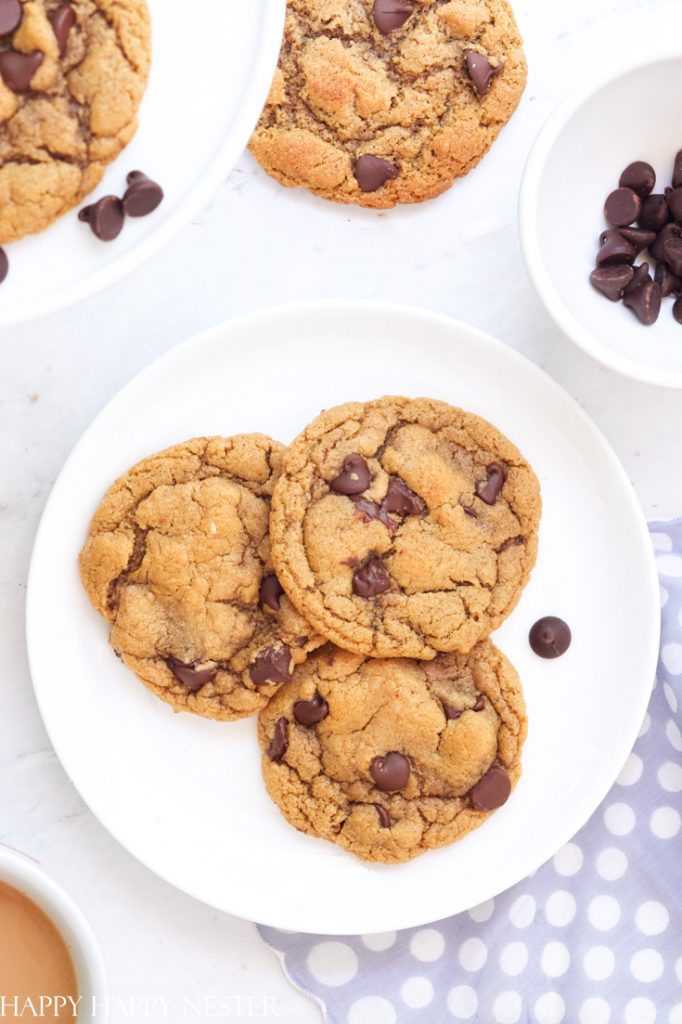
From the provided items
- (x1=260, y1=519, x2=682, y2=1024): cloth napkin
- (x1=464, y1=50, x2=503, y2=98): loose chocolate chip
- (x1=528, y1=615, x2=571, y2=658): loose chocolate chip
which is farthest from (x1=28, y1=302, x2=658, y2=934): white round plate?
(x1=464, y1=50, x2=503, y2=98): loose chocolate chip

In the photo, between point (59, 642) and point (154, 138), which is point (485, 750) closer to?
point (59, 642)

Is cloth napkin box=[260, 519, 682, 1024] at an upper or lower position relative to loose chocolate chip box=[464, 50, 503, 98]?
lower

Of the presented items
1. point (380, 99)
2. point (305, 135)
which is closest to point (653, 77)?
point (380, 99)

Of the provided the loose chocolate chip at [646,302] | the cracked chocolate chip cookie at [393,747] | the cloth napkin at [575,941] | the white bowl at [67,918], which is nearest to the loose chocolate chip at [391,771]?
the cracked chocolate chip cookie at [393,747]

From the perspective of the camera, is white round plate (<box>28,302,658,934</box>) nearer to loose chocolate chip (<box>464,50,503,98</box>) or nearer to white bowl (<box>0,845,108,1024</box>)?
white bowl (<box>0,845,108,1024</box>)

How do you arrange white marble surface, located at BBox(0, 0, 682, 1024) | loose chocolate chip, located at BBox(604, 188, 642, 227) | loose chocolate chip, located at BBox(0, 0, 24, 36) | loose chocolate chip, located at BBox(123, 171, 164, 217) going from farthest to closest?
white marble surface, located at BBox(0, 0, 682, 1024)
loose chocolate chip, located at BBox(604, 188, 642, 227)
loose chocolate chip, located at BBox(123, 171, 164, 217)
loose chocolate chip, located at BBox(0, 0, 24, 36)

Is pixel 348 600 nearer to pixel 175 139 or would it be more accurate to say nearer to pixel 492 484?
pixel 492 484

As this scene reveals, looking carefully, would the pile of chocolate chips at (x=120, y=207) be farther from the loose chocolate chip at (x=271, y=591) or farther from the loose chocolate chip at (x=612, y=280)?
the loose chocolate chip at (x=612, y=280)
